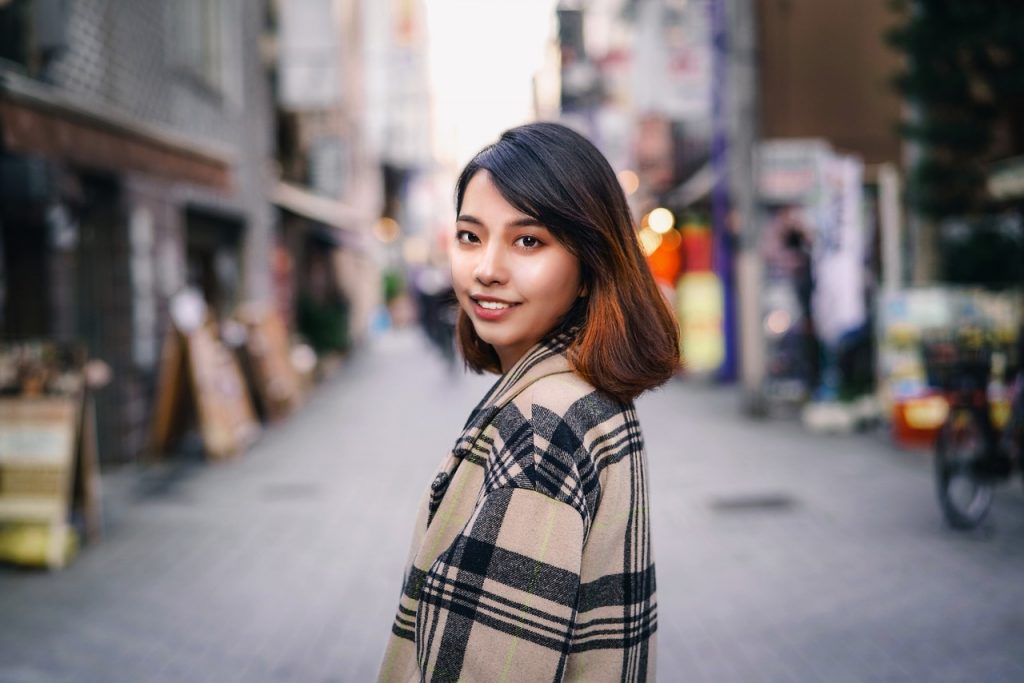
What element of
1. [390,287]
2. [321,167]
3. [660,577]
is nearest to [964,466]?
[660,577]

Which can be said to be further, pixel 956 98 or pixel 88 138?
pixel 956 98

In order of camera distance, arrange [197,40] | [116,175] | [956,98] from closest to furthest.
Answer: [116,175] < [956,98] < [197,40]

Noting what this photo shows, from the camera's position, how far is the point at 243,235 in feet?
49.9

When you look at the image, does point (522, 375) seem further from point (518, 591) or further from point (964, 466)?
point (964, 466)

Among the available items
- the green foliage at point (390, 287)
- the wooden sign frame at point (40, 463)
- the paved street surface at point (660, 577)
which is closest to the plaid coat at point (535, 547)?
the paved street surface at point (660, 577)

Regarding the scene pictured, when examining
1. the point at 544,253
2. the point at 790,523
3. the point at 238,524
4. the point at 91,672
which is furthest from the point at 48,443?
the point at 544,253

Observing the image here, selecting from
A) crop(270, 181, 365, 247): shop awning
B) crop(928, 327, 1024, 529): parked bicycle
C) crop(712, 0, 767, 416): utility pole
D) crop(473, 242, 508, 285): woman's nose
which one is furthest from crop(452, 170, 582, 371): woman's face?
crop(270, 181, 365, 247): shop awning

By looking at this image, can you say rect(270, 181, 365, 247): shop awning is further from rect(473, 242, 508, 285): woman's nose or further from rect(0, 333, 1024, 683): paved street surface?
rect(473, 242, 508, 285): woman's nose

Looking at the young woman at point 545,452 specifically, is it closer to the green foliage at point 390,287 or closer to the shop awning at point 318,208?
the shop awning at point 318,208

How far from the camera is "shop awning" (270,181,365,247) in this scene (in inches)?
698

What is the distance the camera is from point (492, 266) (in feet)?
4.74

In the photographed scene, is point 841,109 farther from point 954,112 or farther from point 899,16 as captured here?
point 954,112

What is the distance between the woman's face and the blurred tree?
9.36 metres

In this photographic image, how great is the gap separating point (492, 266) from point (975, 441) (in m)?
5.75
